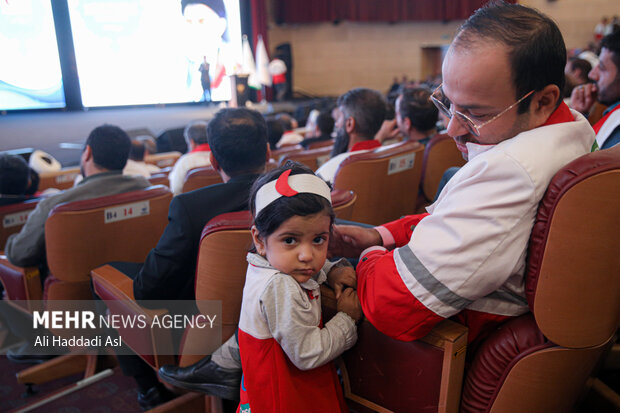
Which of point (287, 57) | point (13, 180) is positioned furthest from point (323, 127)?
point (287, 57)

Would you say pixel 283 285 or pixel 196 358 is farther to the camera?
pixel 196 358

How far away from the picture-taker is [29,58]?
19.6 ft

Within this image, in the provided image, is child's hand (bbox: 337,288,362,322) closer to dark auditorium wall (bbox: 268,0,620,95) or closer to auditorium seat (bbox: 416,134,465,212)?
auditorium seat (bbox: 416,134,465,212)

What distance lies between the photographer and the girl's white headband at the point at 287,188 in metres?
0.94

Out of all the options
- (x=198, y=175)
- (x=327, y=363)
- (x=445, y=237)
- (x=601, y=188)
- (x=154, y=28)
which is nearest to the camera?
(x=601, y=188)

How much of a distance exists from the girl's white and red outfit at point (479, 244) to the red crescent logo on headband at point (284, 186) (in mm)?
245

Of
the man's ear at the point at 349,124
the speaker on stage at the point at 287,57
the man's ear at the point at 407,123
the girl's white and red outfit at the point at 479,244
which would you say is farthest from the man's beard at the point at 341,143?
the speaker on stage at the point at 287,57

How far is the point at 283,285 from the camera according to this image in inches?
36.7

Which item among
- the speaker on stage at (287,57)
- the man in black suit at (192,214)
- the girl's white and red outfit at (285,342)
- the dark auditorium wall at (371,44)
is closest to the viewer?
the girl's white and red outfit at (285,342)

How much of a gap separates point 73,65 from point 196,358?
21.6 feet

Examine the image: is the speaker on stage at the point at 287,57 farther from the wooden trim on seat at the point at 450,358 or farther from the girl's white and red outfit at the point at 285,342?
the wooden trim on seat at the point at 450,358

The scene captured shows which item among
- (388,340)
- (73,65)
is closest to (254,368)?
(388,340)

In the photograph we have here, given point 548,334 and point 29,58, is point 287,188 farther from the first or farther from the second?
point 29,58

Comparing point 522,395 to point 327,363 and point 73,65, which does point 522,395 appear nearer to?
point 327,363
